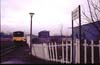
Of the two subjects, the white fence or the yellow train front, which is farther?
the yellow train front

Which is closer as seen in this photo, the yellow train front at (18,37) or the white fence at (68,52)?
the white fence at (68,52)

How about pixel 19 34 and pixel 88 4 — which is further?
pixel 19 34

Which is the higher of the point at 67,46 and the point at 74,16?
the point at 74,16

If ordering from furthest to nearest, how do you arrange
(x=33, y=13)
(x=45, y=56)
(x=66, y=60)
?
(x=33, y=13)
(x=45, y=56)
(x=66, y=60)

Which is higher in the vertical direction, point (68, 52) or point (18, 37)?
point (18, 37)

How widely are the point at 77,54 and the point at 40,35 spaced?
69.8 metres

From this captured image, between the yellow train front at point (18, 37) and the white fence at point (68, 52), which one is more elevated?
the yellow train front at point (18, 37)

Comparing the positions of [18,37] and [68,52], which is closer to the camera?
[68,52]

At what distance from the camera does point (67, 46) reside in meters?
20.5

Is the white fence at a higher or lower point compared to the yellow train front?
lower

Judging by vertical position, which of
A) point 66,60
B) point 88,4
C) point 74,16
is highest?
point 88,4

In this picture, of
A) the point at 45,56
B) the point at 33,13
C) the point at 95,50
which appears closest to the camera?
the point at 95,50

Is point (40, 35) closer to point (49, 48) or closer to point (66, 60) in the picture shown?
point (49, 48)

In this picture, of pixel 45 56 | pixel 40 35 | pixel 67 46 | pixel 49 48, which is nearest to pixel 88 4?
pixel 67 46
